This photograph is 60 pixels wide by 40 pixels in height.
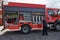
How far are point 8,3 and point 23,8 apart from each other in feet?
4.51

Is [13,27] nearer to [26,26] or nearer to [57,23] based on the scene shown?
[26,26]

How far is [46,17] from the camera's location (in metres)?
15.8

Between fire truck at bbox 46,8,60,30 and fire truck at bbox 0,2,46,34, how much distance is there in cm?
87

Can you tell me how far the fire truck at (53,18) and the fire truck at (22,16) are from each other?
2.85 ft

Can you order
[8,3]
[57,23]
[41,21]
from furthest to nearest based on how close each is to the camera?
[57,23] < [41,21] < [8,3]

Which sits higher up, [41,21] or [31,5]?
[31,5]

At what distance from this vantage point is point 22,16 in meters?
14.9

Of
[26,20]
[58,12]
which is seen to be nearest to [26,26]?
[26,20]

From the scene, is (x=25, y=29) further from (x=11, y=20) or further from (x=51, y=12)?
(x=51, y=12)

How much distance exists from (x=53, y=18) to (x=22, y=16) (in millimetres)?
3205

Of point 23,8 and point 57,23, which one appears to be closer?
point 23,8

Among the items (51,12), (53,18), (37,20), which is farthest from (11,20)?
(53,18)

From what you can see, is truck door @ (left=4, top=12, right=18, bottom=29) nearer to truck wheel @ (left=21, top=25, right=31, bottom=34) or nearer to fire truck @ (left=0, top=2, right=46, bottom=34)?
fire truck @ (left=0, top=2, right=46, bottom=34)

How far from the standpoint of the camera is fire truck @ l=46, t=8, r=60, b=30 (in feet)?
53.1
